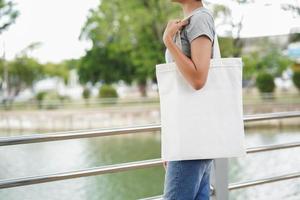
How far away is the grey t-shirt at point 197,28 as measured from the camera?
950 mm

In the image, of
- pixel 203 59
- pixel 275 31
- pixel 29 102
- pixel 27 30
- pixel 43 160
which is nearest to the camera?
pixel 203 59

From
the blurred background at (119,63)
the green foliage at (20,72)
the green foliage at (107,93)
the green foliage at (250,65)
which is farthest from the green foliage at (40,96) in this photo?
the green foliage at (250,65)

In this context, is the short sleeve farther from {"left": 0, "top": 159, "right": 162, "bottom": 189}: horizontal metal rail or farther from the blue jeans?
{"left": 0, "top": 159, "right": 162, "bottom": 189}: horizontal metal rail

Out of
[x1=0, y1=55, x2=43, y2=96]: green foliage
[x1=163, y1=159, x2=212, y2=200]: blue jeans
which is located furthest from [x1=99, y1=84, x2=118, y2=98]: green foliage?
[x1=163, y1=159, x2=212, y2=200]: blue jeans

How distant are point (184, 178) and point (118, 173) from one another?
2.11 m

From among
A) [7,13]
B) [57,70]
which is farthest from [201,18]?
[57,70]

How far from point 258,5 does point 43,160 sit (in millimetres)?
10774

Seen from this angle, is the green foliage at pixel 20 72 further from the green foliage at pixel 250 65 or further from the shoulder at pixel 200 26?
the shoulder at pixel 200 26

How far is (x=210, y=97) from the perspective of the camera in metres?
0.99

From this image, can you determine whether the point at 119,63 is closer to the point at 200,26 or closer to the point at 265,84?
the point at 265,84

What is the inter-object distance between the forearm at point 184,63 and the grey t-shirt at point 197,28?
2 centimetres

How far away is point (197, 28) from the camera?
0.95 m

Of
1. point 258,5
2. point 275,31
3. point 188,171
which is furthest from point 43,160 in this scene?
point 275,31

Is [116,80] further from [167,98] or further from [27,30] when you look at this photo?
[167,98]
